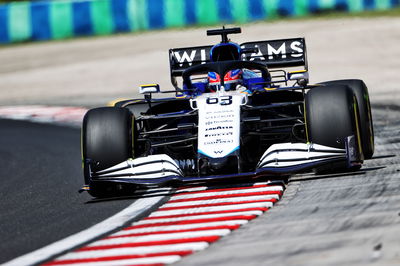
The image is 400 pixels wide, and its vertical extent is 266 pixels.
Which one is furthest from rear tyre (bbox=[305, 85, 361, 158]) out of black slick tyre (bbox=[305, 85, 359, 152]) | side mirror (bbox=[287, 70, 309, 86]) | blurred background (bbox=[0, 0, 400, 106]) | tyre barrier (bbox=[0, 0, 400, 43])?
tyre barrier (bbox=[0, 0, 400, 43])

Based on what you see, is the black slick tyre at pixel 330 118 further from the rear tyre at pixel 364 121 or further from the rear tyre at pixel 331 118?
the rear tyre at pixel 364 121

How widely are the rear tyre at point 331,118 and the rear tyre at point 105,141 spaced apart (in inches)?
63.5

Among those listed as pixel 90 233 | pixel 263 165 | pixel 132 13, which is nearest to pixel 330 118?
pixel 263 165

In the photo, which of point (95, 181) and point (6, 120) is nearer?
point (95, 181)

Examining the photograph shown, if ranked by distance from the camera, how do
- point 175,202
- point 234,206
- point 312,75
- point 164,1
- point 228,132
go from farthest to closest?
point 164,1
point 312,75
point 228,132
point 175,202
point 234,206

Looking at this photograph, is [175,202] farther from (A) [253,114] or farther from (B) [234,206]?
(A) [253,114]

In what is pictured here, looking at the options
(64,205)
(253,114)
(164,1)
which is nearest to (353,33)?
(164,1)

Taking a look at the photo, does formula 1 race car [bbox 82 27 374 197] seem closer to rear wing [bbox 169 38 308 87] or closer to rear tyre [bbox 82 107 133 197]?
rear tyre [bbox 82 107 133 197]

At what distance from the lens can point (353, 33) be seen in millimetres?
26031

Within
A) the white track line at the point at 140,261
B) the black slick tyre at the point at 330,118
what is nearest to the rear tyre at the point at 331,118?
the black slick tyre at the point at 330,118

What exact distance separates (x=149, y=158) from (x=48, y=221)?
1.23 metres

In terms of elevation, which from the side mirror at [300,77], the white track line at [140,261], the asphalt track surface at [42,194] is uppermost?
the side mirror at [300,77]

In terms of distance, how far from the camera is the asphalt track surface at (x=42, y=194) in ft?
20.8

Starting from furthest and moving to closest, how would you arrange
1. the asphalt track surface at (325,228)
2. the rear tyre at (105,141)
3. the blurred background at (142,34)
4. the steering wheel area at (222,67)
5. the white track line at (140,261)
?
1. the blurred background at (142,34)
2. the steering wheel area at (222,67)
3. the rear tyre at (105,141)
4. the white track line at (140,261)
5. the asphalt track surface at (325,228)
